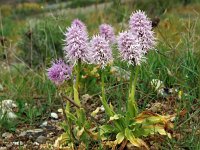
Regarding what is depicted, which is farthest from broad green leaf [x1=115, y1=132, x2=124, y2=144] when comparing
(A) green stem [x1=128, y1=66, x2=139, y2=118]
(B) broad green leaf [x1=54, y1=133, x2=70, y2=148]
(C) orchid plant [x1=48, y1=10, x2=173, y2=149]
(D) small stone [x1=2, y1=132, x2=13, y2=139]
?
(D) small stone [x1=2, y1=132, x2=13, y2=139]

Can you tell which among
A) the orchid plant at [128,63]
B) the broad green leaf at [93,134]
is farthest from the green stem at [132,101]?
the broad green leaf at [93,134]

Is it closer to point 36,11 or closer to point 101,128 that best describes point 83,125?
point 101,128

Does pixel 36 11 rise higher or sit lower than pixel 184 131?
lower

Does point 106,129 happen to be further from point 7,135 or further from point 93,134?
point 7,135

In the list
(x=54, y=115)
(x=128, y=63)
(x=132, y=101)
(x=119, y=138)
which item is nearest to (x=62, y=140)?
(x=119, y=138)

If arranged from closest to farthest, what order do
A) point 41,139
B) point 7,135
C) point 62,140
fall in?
1. point 62,140
2. point 41,139
3. point 7,135

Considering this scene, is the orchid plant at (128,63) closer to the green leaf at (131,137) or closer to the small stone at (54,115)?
the green leaf at (131,137)

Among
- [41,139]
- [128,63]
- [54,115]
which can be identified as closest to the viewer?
[128,63]

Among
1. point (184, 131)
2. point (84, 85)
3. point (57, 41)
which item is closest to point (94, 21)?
point (57, 41)

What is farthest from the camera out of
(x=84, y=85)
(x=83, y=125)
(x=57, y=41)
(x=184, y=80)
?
(x=57, y=41)
